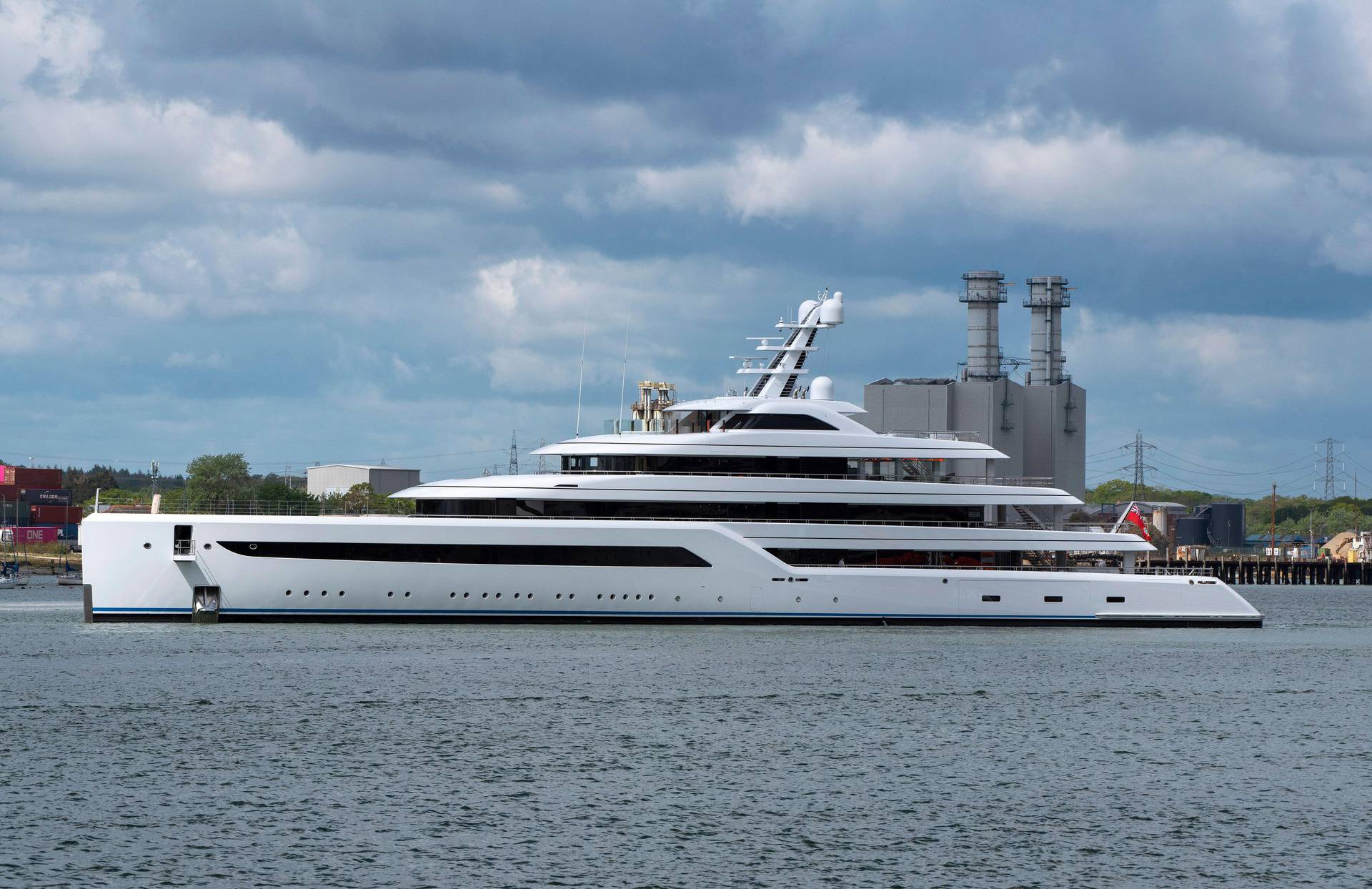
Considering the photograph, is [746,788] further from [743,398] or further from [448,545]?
[743,398]

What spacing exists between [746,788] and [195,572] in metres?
20.3

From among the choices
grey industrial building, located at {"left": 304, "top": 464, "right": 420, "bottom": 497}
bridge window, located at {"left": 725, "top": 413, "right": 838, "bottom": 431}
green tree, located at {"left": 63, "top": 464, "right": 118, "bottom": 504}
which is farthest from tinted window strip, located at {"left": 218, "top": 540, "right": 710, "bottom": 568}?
green tree, located at {"left": 63, "top": 464, "right": 118, "bottom": 504}

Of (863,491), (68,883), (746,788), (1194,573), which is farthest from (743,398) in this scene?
(68,883)

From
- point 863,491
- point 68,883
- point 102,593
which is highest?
point 863,491

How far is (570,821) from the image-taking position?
19734 mm

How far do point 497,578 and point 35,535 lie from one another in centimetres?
10517

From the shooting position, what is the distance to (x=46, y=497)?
437 ft

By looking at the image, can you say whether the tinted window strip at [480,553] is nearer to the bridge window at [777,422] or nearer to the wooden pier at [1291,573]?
the bridge window at [777,422]

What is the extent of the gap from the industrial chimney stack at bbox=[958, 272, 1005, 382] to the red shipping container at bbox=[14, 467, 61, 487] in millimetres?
80052

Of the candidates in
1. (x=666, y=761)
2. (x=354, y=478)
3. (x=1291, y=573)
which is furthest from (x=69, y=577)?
(x=1291, y=573)

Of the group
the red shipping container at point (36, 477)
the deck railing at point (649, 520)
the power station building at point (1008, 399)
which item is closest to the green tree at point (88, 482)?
the red shipping container at point (36, 477)

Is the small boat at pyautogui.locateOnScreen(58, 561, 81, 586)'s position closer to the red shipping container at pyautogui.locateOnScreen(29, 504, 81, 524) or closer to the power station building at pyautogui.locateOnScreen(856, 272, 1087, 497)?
the red shipping container at pyautogui.locateOnScreen(29, 504, 81, 524)

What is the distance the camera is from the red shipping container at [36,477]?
132 m

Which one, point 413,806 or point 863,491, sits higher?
point 863,491
